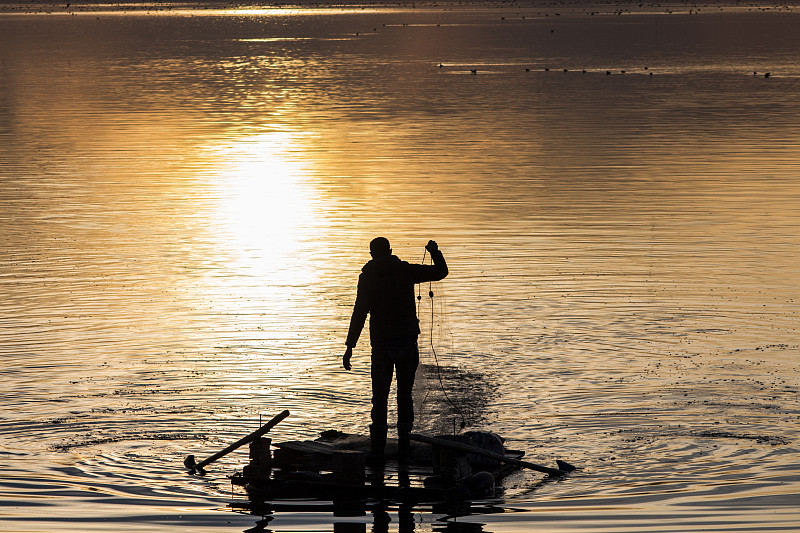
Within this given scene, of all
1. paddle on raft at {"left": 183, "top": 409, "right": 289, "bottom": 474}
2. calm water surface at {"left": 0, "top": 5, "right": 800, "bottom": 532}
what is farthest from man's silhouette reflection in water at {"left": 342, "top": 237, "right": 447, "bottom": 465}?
calm water surface at {"left": 0, "top": 5, "right": 800, "bottom": 532}

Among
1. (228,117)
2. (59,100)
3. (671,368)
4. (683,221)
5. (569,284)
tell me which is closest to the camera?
(671,368)

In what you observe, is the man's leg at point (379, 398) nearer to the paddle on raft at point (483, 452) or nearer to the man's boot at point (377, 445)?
the man's boot at point (377, 445)

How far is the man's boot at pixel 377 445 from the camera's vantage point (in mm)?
13531

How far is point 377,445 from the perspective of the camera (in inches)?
535

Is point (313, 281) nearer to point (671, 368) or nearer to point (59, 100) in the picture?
point (671, 368)

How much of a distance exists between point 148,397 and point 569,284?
8.48 meters

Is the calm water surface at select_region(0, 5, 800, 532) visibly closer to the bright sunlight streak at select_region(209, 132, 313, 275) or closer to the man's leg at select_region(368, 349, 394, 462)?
the bright sunlight streak at select_region(209, 132, 313, 275)

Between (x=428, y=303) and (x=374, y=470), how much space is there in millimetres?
8366

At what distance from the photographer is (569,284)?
874 inches

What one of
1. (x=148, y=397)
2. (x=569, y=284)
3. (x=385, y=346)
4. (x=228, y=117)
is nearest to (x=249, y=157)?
(x=228, y=117)

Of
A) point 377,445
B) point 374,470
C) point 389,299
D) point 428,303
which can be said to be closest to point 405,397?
point 377,445

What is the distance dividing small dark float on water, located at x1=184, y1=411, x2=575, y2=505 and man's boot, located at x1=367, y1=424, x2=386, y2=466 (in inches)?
2.1

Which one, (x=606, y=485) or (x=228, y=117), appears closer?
(x=606, y=485)

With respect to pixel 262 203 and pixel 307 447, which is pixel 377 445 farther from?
pixel 262 203
